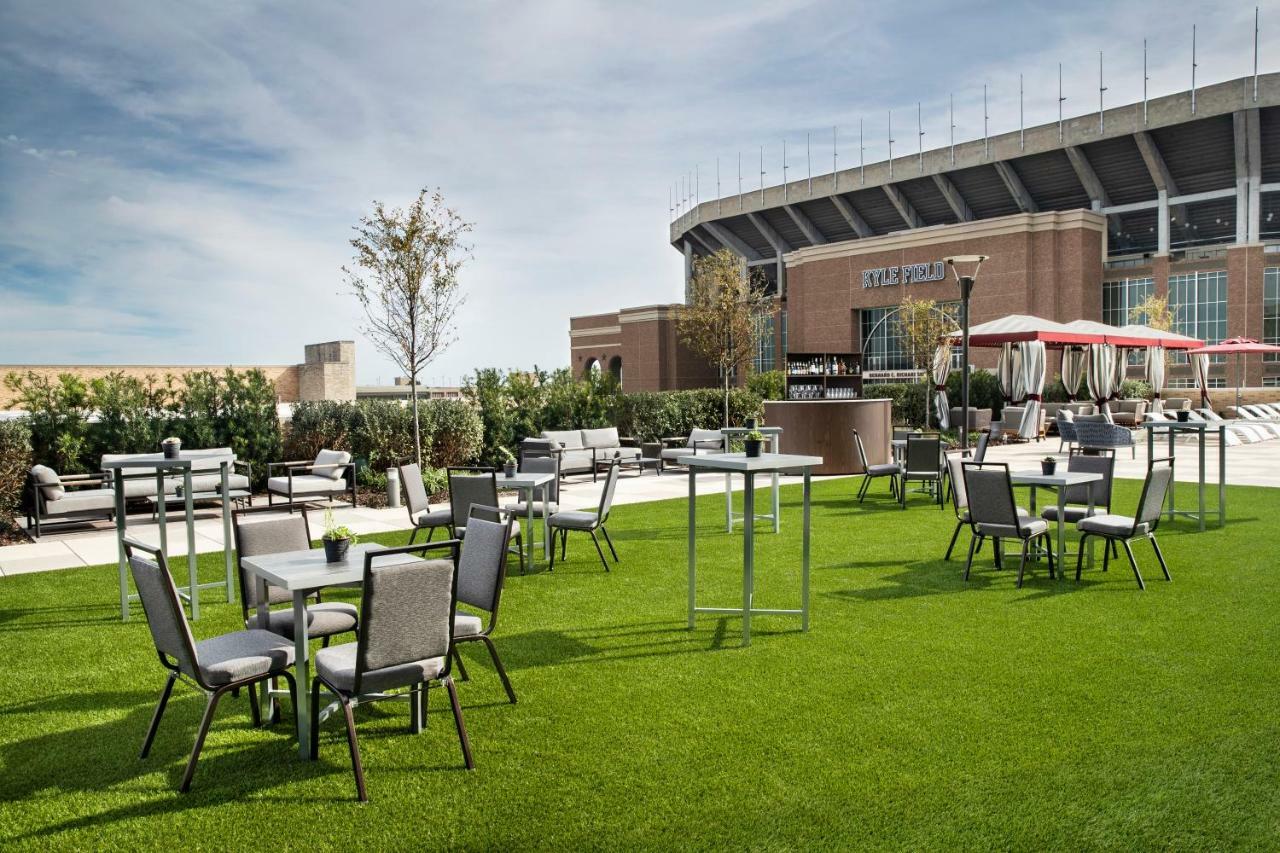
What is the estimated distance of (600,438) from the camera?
16.9m

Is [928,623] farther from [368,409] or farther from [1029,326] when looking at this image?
[1029,326]

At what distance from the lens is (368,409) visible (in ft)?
48.0

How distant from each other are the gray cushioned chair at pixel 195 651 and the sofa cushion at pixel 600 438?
12.5 m

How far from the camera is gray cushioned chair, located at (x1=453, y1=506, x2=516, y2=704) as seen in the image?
4.48 m

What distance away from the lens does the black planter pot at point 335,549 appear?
13.9ft

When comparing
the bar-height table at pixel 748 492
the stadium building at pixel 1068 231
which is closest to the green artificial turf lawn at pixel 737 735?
the bar-height table at pixel 748 492

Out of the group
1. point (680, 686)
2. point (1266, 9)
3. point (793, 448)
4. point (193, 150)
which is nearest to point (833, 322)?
point (1266, 9)

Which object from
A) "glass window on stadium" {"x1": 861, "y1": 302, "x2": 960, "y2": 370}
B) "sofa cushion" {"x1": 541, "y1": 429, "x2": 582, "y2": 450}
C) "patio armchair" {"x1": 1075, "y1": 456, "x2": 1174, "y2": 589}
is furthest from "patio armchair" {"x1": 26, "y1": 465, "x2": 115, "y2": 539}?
"glass window on stadium" {"x1": 861, "y1": 302, "x2": 960, "y2": 370}

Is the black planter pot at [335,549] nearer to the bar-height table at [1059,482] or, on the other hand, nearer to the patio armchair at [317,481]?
the bar-height table at [1059,482]

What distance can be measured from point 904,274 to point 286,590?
4289 cm

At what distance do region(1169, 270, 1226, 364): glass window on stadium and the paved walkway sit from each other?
2374 centimetres

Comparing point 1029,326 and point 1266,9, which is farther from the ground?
point 1266,9

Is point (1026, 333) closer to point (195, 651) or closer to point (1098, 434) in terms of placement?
point (1098, 434)

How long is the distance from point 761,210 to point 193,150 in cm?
4566
